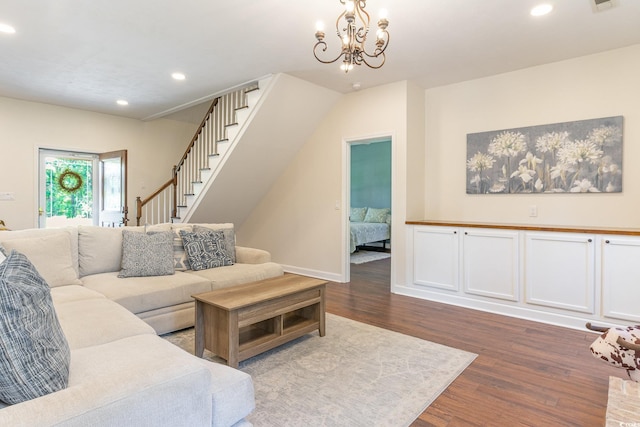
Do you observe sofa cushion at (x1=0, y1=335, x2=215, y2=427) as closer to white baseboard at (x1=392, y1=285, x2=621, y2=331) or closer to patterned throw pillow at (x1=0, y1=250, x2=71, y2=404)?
patterned throw pillow at (x1=0, y1=250, x2=71, y2=404)

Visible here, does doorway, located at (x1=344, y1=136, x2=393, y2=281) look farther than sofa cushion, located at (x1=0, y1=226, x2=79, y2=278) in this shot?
Yes

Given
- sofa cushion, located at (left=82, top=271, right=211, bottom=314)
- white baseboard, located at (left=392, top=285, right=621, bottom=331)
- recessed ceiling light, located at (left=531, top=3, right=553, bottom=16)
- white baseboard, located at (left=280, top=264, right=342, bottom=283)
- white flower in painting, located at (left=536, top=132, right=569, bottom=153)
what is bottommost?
white baseboard, located at (left=392, top=285, right=621, bottom=331)

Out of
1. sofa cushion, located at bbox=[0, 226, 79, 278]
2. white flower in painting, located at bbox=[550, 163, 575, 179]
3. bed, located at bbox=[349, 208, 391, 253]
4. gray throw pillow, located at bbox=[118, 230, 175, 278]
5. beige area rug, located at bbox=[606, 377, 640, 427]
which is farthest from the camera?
bed, located at bbox=[349, 208, 391, 253]

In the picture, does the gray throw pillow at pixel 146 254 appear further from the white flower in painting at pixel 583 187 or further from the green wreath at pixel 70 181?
the white flower in painting at pixel 583 187

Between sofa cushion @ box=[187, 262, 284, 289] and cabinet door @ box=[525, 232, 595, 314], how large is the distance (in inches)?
98.5

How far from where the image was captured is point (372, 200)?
27.5 feet

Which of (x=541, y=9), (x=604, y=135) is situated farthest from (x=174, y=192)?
(x=604, y=135)

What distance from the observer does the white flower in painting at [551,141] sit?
145 inches

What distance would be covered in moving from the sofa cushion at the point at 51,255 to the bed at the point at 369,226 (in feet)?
15.4

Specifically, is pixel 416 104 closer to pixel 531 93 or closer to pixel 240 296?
pixel 531 93

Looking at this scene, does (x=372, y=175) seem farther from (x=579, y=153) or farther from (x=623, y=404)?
(x=623, y=404)

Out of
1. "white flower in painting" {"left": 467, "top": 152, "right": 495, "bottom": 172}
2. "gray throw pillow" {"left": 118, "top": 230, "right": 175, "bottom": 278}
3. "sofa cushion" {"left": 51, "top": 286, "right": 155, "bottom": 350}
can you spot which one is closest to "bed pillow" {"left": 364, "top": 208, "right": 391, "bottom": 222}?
"white flower in painting" {"left": 467, "top": 152, "right": 495, "bottom": 172}

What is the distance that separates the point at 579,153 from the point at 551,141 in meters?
0.29

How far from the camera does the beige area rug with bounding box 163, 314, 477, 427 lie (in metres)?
1.90
